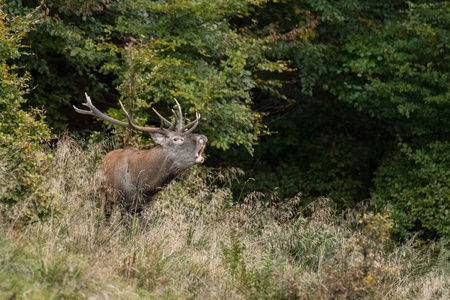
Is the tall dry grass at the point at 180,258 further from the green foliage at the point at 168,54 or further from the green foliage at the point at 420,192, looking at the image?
the green foliage at the point at 420,192

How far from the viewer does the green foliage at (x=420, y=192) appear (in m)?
11.6

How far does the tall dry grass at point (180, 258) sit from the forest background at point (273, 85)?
0.55 m

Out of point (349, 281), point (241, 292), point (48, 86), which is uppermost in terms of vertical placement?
point (349, 281)

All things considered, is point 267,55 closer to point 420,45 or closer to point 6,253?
point 420,45

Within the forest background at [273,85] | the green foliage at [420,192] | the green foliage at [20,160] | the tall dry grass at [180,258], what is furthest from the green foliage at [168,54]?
the green foliage at [420,192]

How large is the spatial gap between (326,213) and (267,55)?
15.2 ft

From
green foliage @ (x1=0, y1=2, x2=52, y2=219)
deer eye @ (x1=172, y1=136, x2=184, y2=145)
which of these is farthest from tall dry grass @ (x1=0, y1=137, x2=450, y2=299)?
deer eye @ (x1=172, y1=136, x2=184, y2=145)

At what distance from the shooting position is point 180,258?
649cm

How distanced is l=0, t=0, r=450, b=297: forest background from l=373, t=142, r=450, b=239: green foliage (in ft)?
0.09

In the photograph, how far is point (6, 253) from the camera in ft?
17.6

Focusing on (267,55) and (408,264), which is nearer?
(408,264)

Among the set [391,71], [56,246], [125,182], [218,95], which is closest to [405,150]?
[391,71]

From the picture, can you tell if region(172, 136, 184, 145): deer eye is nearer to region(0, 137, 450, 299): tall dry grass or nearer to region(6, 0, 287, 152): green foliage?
region(0, 137, 450, 299): tall dry grass

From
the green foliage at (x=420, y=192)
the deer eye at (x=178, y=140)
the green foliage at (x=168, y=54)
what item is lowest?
the green foliage at (x=420, y=192)
